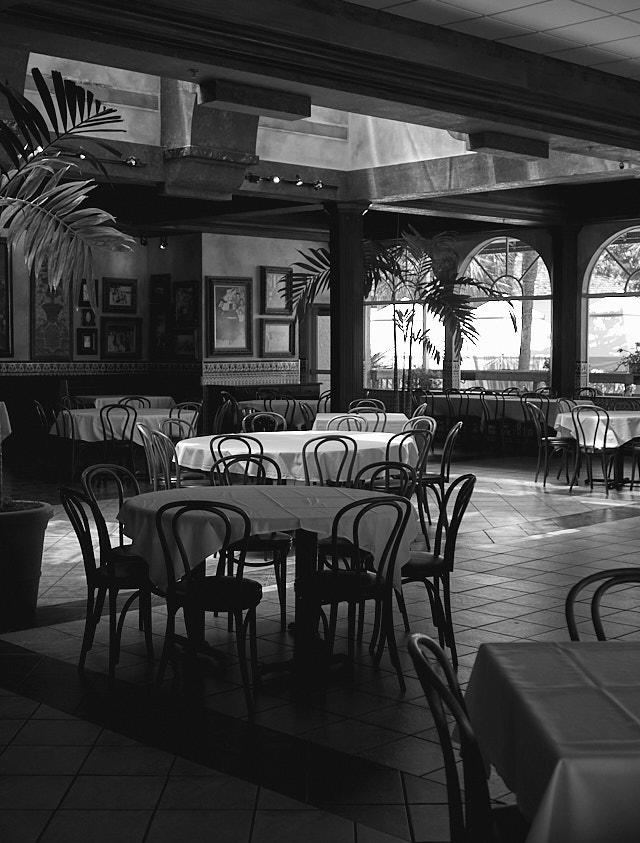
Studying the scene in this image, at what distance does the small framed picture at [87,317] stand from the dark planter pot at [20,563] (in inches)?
426

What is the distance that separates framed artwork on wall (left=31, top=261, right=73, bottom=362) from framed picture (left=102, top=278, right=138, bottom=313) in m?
0.76

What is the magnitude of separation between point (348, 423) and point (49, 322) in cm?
707

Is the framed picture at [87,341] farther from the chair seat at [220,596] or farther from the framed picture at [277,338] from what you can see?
the chair seat at [220,596]

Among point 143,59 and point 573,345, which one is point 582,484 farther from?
point 143,59

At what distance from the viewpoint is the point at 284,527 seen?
14.7 ft

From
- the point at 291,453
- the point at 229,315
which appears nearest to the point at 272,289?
the point at 229,315

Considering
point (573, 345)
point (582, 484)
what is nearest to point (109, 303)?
point (573, 345)

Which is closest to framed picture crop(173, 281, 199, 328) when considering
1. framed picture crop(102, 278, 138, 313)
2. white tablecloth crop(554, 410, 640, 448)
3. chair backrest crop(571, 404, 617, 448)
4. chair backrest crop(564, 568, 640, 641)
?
framed picture crop(102, 278, 138, 313)

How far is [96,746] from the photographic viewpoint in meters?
3.75

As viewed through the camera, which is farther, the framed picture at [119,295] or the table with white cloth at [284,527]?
the framed picture at [119,295]

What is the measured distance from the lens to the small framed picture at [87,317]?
15961 mm

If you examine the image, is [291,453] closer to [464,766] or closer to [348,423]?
[348,423]

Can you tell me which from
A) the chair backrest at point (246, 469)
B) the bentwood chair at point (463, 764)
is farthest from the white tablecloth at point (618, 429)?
the bentwood chair at point (463, 764)

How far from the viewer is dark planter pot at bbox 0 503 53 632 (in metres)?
5.31
